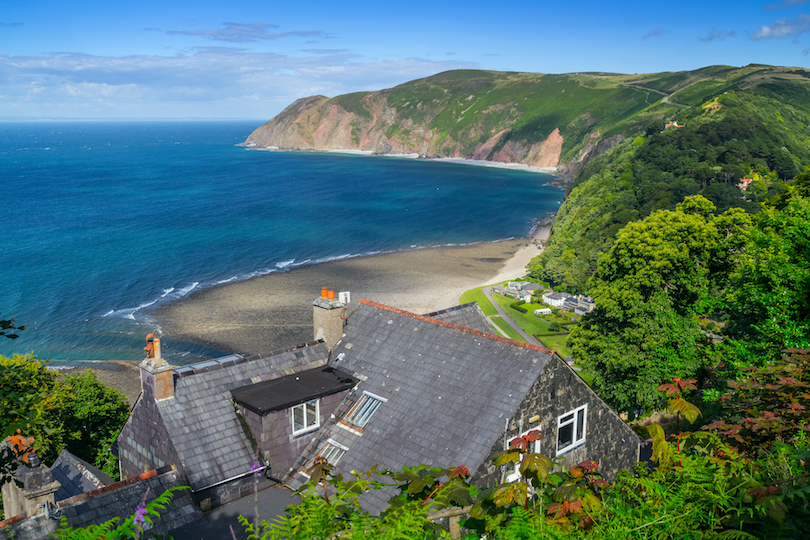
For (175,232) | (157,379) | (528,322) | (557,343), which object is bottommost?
(528,322)

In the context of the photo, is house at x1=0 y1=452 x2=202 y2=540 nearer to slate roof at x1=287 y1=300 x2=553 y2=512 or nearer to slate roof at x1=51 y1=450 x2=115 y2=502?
slate roof at x1=51 y1=450 x2=115 y2=502

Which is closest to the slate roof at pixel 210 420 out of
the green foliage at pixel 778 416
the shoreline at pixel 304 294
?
the green foliage at pixel 778 416

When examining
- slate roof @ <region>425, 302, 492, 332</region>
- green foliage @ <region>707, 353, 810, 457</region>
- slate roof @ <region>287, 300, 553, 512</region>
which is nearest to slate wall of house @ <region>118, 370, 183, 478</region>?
slate roof @ <region>287, 300, 553, 512</region>

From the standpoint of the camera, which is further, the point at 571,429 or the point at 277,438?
the point at 571,429

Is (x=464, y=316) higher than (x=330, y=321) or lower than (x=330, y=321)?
lower

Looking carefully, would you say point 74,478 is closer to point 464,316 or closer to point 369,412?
point 369,412

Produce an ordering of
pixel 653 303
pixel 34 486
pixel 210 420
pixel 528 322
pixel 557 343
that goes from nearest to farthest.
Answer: pixel 34 486 < pixel 210 420 < pixel 653 303 < pixel 557 343 < pixel 528 322

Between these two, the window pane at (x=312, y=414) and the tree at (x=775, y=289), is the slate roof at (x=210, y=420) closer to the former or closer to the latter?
the window pane at (x=312, y=414)

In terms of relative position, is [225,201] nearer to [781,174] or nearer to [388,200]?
[388,200]

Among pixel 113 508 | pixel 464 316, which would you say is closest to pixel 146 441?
pixel 113 508
